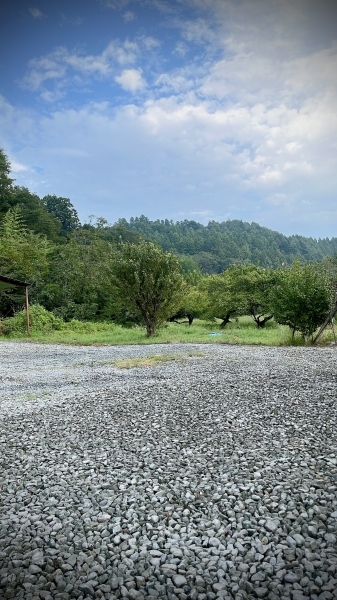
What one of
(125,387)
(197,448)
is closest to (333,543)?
(197,448)

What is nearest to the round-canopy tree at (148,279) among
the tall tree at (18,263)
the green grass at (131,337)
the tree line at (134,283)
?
the tree line at (134,283)

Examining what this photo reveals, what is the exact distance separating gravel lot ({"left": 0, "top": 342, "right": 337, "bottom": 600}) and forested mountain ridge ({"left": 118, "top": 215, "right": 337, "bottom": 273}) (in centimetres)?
5405

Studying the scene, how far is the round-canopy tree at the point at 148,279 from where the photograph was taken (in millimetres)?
16594

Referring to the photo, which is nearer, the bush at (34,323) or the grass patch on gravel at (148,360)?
the grass patch on gravel at (148,360)

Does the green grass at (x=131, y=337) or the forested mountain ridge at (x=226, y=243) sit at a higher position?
the forested mountain ridge at (x=226, y=243)

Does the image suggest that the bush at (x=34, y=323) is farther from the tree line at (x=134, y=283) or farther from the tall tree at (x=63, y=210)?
the tall tree at (x=63, y=210)

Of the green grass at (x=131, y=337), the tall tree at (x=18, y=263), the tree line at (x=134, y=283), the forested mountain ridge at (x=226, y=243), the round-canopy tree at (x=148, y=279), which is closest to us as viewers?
A: the tree line at (x=134, y=283)

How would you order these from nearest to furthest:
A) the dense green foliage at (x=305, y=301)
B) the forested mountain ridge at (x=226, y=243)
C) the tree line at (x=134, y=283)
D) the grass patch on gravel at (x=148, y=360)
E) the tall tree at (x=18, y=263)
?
1. the grass patch on gravel at (x=148, y=360)
2. the dense green foliage at (x=305, y=301)
3. the tree line at (x=134, y=283)
4. the tall tree at (x=18, y=263)
5. the forested mountain ridge at (x=226, y=243)

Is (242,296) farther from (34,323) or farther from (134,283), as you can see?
(34,323)

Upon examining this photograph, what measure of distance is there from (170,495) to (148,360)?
7443 mm

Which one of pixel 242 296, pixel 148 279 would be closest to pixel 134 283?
pixel 148 279

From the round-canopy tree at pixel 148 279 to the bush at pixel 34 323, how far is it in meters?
6.69

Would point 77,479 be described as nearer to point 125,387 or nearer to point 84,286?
point 125,387

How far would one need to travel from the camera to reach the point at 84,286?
29.4 m
